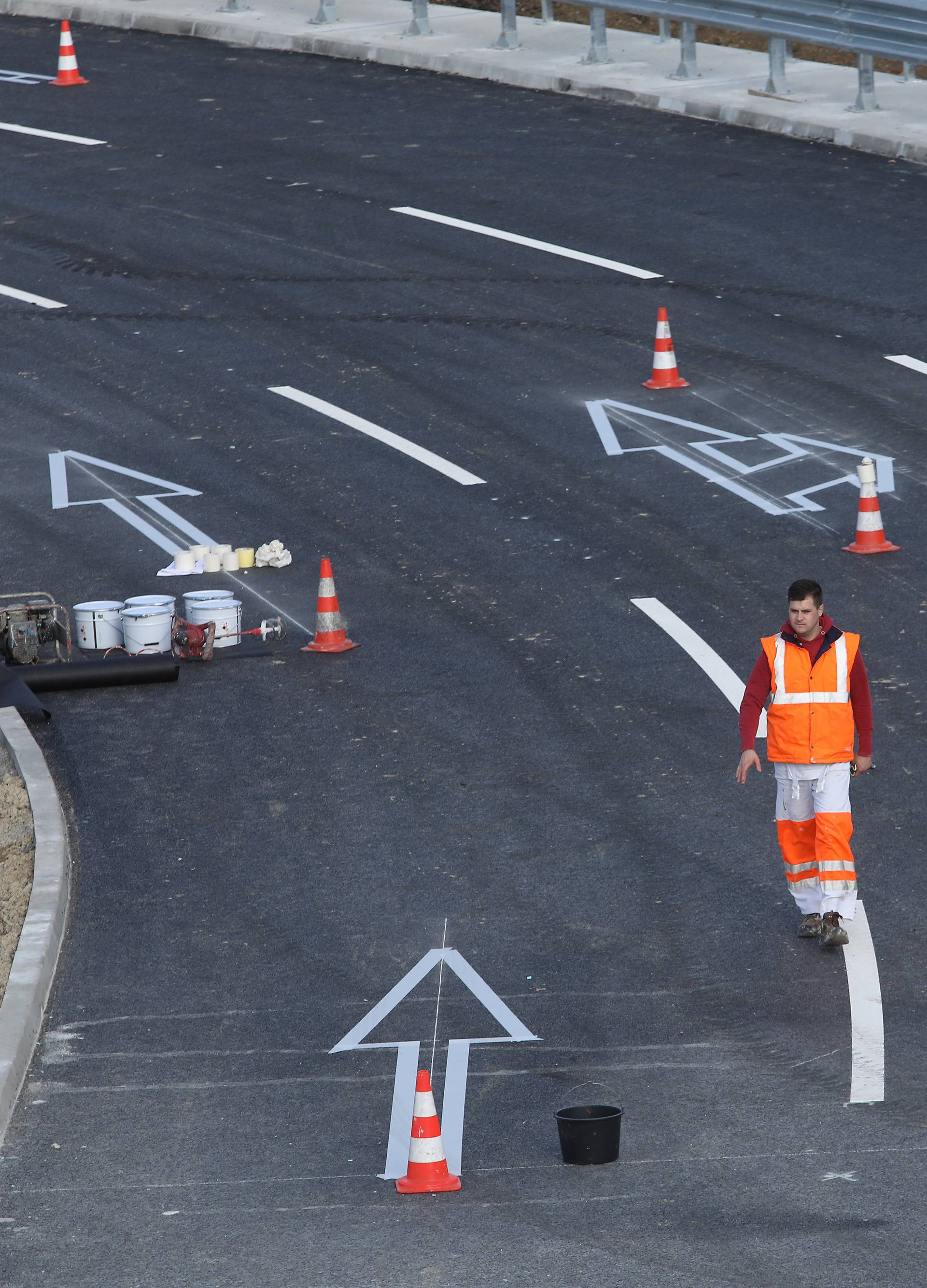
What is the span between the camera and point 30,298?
70.4ft

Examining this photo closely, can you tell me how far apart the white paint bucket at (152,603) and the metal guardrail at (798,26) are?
12.5 m

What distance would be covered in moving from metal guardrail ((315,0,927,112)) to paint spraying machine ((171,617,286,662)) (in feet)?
39.9

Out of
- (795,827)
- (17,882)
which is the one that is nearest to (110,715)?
(17,882)

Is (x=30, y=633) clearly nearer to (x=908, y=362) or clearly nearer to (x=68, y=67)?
(x=908, y=362)

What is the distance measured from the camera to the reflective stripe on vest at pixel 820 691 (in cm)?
1035

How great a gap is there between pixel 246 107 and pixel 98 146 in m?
2.04

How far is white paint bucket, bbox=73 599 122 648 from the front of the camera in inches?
562

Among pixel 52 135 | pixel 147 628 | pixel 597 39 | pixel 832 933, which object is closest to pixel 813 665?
pixel 832 933

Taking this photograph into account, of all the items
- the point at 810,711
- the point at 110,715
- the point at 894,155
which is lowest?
the point at 110,715

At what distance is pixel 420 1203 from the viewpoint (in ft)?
26.4

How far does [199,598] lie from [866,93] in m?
13.0

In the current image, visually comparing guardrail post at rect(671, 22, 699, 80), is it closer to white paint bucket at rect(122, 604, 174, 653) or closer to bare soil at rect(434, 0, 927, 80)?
bare soil at rect(434, 0, 927, 80)

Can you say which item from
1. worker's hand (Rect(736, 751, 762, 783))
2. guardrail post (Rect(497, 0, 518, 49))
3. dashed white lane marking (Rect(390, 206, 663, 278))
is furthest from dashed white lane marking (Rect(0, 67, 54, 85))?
worker's hand (Rect(736, 751, 762, 783))

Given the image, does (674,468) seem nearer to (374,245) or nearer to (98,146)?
(374,245)
